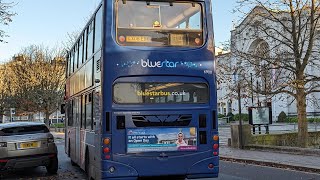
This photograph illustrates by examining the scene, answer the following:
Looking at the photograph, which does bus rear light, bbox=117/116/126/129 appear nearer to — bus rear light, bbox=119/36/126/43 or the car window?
bus rear light, bbox=119/36/126/43

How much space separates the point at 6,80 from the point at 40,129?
4542 cm

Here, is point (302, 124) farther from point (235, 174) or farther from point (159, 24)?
point (159, 24)

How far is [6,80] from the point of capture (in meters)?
55.1

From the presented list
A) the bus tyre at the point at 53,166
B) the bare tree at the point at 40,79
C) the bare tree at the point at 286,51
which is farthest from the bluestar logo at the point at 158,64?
the bare tree at the point at 40,79

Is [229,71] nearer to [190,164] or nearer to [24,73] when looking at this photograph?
[190,164]

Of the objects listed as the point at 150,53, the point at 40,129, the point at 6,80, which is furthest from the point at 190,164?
the point at 6,80

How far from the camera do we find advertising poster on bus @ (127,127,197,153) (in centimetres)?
842

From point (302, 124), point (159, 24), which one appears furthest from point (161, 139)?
point (302, 124)

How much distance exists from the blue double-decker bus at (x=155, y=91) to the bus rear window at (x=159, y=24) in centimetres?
2

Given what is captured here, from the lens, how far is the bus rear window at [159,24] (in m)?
8.62

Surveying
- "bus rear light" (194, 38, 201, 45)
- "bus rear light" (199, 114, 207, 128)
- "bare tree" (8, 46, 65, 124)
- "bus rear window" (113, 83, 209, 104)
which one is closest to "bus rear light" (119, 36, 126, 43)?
"bus rear window" (113, 83, 209, 104)

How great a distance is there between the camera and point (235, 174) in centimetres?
1263

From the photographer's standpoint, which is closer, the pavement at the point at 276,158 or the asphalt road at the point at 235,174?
the asphalt road at the point at 235,174

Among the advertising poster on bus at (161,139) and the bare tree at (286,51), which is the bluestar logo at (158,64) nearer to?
the advertising poster on bus at (161,139)
